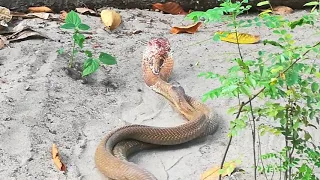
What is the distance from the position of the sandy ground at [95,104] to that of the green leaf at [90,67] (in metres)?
0.14

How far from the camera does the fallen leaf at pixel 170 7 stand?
6.48 metres

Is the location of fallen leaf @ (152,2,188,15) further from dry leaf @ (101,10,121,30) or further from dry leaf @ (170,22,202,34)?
dry leaf @ (101,10,121,30)

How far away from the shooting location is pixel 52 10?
241 inches

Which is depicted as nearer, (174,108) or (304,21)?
(304,21)

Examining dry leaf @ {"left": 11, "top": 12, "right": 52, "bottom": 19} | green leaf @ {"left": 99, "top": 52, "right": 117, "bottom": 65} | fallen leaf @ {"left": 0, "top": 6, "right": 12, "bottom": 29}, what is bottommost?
dry leaf @ {"left": 11, "top": 12, "right": 52, "bottom": 19}

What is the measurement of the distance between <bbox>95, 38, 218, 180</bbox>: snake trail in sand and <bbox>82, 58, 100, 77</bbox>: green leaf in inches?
19.7

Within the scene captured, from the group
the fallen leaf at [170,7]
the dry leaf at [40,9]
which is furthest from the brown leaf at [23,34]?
the fallen leaf at [170,7]

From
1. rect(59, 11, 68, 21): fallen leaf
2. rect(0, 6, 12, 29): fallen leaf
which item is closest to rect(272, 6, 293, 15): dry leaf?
rect(59, 11, 68, 21): fallen leaf

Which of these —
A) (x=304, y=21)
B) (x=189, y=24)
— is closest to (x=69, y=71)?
(x=189, y=24)

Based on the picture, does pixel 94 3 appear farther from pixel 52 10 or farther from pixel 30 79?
pixel 30 79

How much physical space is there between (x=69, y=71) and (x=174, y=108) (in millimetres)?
878

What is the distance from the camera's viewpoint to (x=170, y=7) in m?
6.51

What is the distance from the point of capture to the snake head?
17.1 feet

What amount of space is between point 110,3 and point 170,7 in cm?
61
